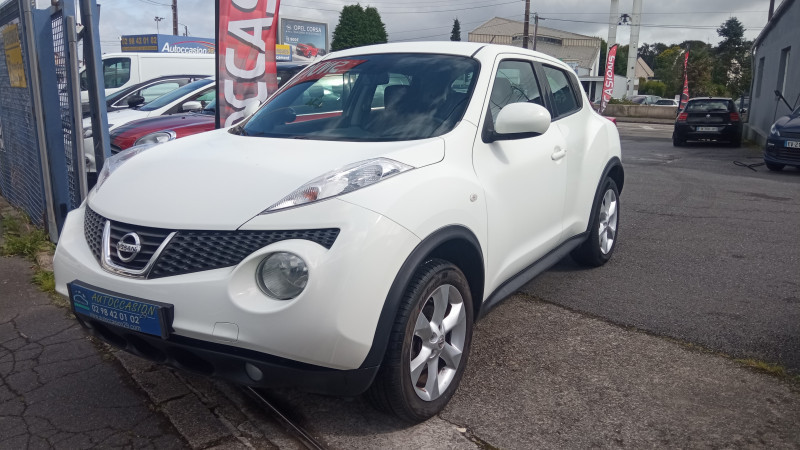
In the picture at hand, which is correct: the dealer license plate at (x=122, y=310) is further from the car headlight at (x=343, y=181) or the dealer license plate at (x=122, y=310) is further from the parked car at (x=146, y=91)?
the parked car at (x=146, y=91)

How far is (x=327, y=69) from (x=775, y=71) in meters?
19.5

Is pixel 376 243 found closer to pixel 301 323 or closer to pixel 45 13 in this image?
pixel 301 323

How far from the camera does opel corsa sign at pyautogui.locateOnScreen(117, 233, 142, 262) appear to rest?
2756mm

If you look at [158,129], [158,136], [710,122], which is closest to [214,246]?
[158,136]

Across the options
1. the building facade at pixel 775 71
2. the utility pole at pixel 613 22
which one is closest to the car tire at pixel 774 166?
the building facade at pixel 775 71

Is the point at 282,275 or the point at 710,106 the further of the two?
the point at 710,106

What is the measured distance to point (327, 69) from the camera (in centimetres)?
424

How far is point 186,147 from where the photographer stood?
3.43 meters

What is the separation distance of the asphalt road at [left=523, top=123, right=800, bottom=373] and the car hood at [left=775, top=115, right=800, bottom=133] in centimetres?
266

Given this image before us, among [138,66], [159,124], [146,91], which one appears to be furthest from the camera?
[138,66]

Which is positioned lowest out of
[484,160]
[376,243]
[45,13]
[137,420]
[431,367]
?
[137,420]

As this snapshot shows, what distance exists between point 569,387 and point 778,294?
7.58 ft

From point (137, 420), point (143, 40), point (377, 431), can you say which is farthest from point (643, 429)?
point (143, 40)

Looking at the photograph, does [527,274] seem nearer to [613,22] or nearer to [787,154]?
[787,154]
